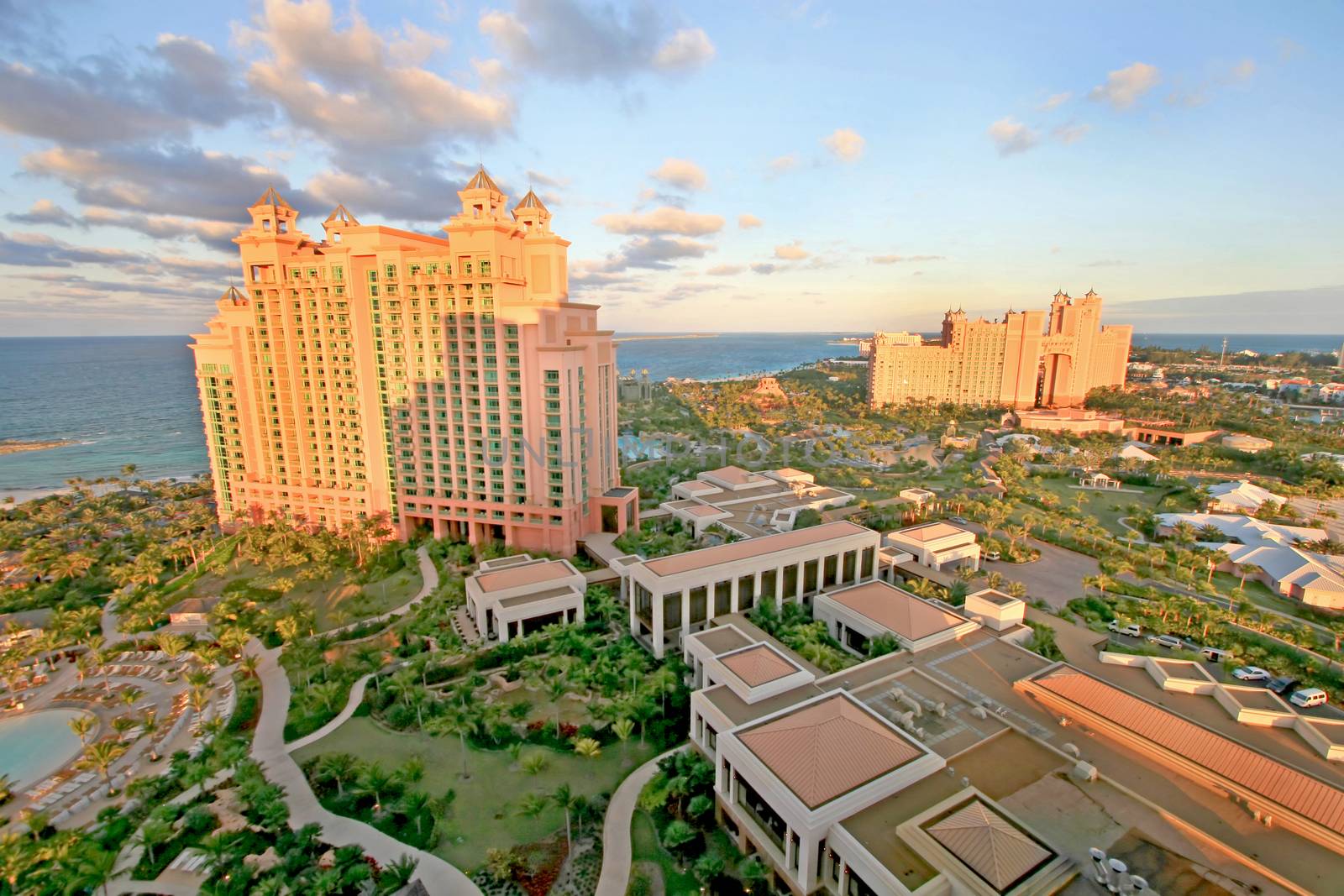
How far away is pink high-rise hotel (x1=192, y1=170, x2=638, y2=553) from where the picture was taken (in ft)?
167

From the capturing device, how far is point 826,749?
23.4 meters

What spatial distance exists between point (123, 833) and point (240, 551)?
3479 cm

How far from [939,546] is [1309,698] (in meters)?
22.0

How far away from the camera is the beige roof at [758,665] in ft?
97.9

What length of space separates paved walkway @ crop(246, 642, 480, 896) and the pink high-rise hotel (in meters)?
22.9

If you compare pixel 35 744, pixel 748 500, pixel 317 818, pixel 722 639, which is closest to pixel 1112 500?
pixel 748 500

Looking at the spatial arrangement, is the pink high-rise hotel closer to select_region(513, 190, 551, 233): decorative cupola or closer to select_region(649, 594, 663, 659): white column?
select_region(513, 190, 551, 233): decorative cupola

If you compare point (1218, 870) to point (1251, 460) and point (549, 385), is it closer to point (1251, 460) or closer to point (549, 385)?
point (549, 385)

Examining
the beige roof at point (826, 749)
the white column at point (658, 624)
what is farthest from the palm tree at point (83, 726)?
the beige roof at point (826, 749)

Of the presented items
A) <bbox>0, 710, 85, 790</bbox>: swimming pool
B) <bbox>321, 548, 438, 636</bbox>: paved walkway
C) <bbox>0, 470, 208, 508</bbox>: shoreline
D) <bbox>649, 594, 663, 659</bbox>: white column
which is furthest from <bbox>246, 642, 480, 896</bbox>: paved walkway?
<bbox>0, 470, 208, 508</bbox>: shoreline

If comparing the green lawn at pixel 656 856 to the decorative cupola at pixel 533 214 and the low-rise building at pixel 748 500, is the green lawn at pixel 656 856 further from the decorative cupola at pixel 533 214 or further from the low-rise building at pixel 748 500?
the decorative cupola at pixel 533 214

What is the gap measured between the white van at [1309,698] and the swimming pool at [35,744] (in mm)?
64695

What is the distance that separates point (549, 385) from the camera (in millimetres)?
50938

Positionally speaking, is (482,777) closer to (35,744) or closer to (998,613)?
(35,744)
